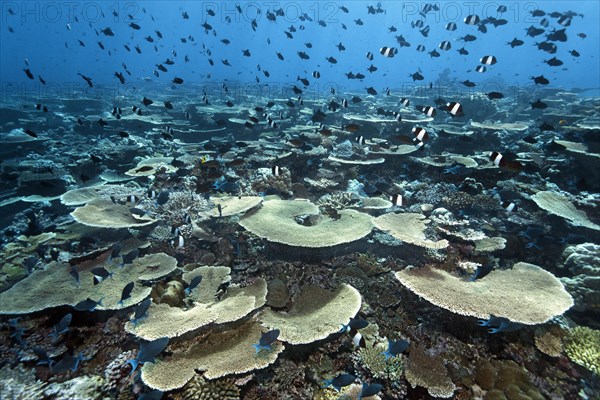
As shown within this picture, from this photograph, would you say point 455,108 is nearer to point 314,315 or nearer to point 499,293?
point 499,293

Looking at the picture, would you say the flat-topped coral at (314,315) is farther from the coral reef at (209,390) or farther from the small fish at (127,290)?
the small fish at (127,290)

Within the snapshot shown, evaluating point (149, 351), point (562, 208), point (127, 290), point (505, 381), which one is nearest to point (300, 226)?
point (127, 290)

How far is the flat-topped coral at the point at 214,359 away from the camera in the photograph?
3680 mm

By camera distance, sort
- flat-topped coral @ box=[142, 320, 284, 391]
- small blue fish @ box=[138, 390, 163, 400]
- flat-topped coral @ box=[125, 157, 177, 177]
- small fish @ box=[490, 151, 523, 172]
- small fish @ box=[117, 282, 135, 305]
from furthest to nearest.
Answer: flat-topped coral @ box=[125, 157, 177, 177] < small fish @ box=[490, 151, 523, 172] < small fish @ box=[117, 282, 135, 305] < flat-topped coral @ box=[142, 320, 284, 391] < small blue fish @ box=[138, 390, 163, 400]

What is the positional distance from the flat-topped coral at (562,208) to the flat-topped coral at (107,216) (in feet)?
28.9

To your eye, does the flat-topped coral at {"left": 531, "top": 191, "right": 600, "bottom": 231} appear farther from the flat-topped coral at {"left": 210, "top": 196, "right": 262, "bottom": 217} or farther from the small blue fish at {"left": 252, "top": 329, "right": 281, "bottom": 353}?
the small blue fish at {"left": 252, "top": 329, "right": 281, "bottom": 353}

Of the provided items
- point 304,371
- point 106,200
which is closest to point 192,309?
point 304,371

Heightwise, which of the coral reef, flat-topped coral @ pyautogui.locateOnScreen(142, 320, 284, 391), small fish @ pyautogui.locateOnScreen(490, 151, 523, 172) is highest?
small fish @ pyautogui.locateOnScreen(490, 151, 523, 172)

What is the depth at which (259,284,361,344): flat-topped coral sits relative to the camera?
409 centimetres

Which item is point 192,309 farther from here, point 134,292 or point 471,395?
point 471,395

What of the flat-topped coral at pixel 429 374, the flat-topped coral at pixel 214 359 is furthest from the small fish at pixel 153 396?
the flat-topped coral at pixel 429 374

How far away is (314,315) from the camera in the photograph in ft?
14.8

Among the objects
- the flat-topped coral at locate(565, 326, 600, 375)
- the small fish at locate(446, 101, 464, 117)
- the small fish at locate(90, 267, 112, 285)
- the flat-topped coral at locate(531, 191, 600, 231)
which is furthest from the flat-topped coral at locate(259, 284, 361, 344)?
the flat-topped coral at locate(531, 191, 600, 231)

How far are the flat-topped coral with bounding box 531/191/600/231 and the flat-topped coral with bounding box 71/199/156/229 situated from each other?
881cm
